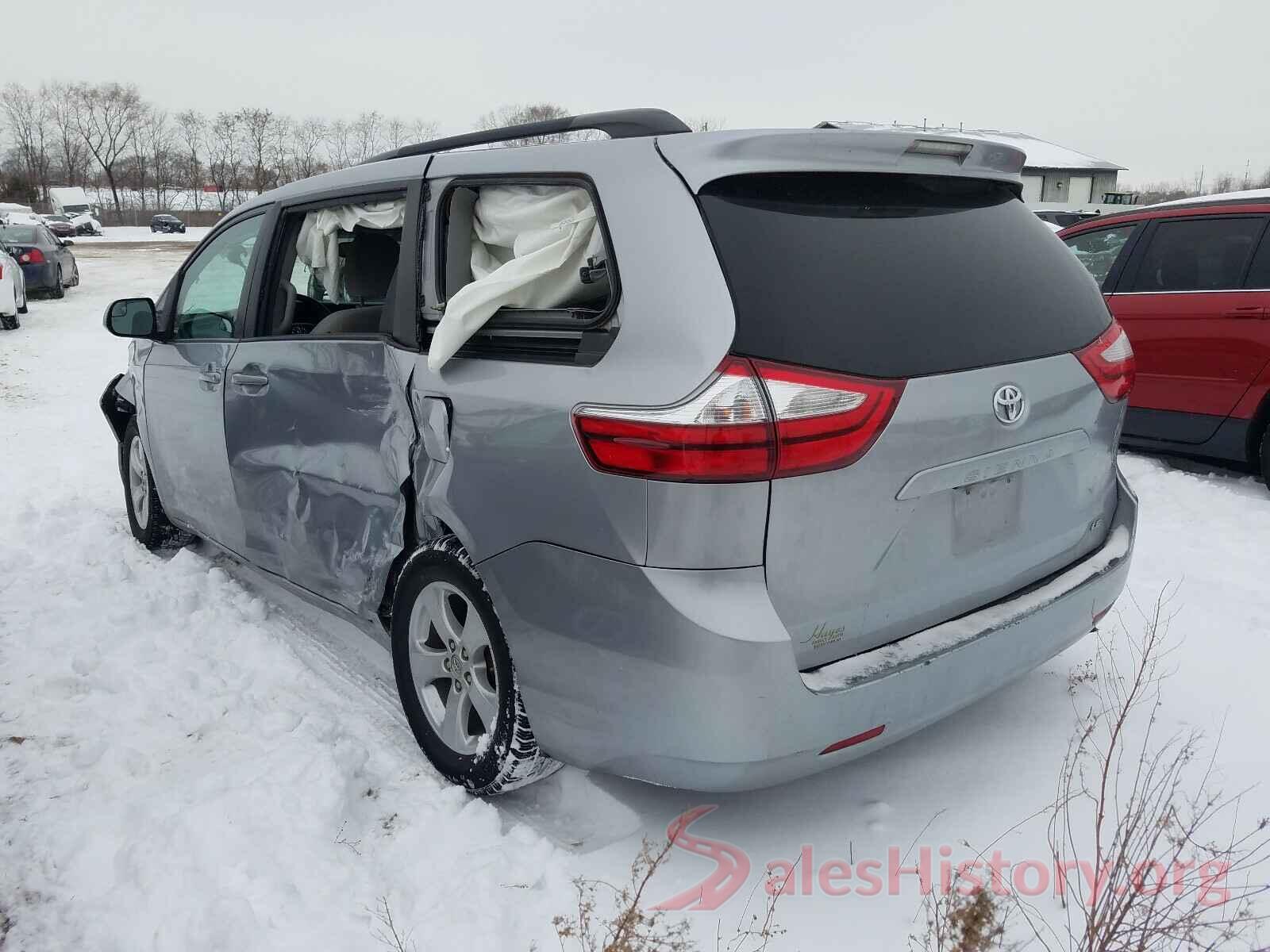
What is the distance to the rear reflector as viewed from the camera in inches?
86.9

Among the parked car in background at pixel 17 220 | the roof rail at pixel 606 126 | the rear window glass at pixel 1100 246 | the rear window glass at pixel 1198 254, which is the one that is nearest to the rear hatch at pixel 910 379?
the roof rail at pixel 606 126

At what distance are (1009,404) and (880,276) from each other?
18.2 inches

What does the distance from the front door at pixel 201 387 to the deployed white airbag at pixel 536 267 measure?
1.61 m

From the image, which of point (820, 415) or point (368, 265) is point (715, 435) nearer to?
point (820, 415)

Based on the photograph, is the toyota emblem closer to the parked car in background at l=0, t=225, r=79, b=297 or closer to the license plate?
the license plate

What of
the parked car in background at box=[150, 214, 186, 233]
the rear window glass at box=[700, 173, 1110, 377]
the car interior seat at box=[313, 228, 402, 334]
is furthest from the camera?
the parked car in background at box=[150, 214, 186, 233]

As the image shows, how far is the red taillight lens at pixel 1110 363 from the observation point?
2.66m

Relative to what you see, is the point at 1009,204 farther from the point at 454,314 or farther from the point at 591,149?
the point at 454,314

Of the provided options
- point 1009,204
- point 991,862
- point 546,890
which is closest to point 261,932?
point 546,890

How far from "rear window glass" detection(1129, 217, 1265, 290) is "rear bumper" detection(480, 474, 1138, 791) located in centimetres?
442

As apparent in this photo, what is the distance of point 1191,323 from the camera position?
589 cm

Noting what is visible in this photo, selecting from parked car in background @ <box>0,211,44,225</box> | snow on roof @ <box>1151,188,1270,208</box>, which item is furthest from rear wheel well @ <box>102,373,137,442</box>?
parked car in background @ <box>0,211,44,225</box>

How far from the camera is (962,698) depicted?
7.97 feet

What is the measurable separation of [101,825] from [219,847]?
396 mm
